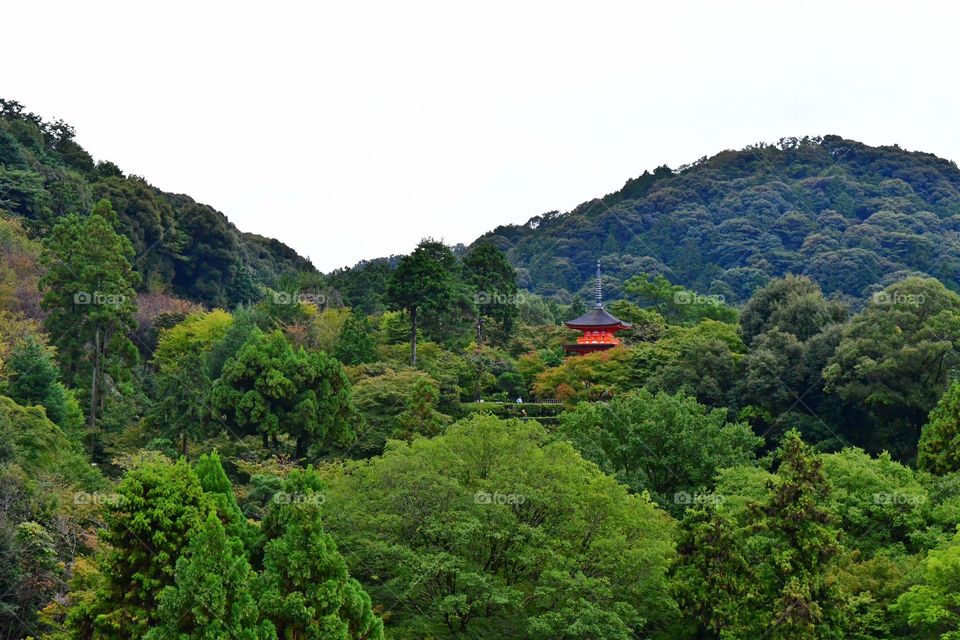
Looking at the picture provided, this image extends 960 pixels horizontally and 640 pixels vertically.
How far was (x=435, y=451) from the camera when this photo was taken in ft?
88.5

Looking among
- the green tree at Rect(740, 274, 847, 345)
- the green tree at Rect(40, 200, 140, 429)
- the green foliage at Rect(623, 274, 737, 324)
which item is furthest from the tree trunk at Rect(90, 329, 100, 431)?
the green foliage at Rect(623, 274, 737, 324)

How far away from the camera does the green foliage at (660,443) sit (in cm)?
3403

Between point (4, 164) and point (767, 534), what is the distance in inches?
1947

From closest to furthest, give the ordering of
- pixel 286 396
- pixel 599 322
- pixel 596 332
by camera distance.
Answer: pixel 286 396 < pixel 599 322 < pixel 596 332

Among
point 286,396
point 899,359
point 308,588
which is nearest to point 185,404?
point 286,396

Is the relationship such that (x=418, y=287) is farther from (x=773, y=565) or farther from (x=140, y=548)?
(x=140, y=548)

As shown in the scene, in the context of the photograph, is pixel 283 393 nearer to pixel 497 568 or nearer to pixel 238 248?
pixel 497 568

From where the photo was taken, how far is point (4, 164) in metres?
60.7

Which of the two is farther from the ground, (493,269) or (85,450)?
(493,269)

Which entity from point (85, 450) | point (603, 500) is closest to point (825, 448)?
point (603, 500)

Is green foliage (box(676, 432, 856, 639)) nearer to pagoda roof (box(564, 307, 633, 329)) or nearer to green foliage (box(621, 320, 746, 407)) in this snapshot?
green foliage (box(621, 320, 746, 407))

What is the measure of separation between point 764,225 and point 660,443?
239 ft

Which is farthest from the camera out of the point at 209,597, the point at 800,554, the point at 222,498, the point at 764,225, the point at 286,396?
the point at 764,225

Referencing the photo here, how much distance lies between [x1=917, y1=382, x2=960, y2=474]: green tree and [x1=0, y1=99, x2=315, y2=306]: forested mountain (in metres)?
38.9
